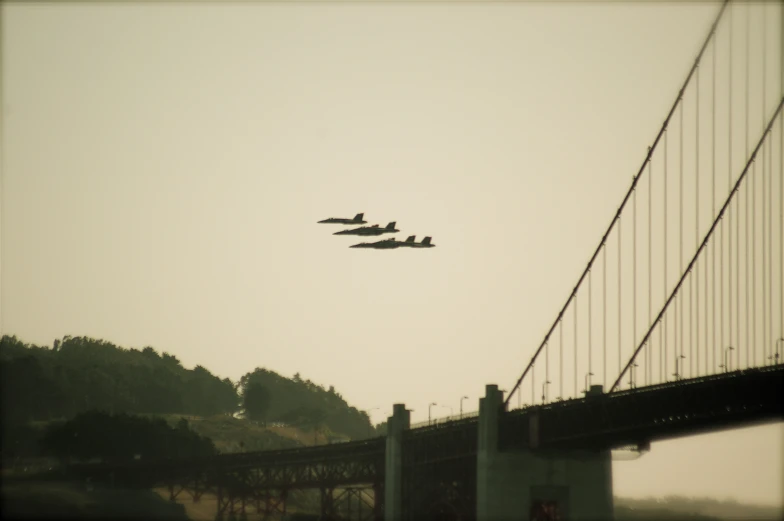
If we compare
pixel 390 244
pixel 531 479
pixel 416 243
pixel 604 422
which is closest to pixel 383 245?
pixel 390 244

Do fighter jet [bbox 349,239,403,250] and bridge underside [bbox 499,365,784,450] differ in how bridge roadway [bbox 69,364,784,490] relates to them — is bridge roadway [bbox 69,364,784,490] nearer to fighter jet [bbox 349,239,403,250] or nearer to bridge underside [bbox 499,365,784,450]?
bridge underside [bbox 499,365,784,450]

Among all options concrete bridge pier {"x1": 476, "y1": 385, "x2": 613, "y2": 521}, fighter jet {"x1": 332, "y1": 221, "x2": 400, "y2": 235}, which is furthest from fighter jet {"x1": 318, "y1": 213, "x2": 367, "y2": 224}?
concrete bridge pier {"x1": 476, "y1": 385, "x2": 613, "y2": 521}

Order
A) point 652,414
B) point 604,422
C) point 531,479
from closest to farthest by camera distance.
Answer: point 652,414 → point 604,422 → point 531,479

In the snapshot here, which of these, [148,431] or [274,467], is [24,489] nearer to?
[274,467]

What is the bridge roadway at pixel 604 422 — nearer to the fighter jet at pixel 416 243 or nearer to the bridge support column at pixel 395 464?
the bridge support column at pixel 395 464

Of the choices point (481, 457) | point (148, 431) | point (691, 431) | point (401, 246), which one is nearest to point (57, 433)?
point (148, 431)

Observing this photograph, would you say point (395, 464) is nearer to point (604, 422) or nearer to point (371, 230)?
point (371, 230)
